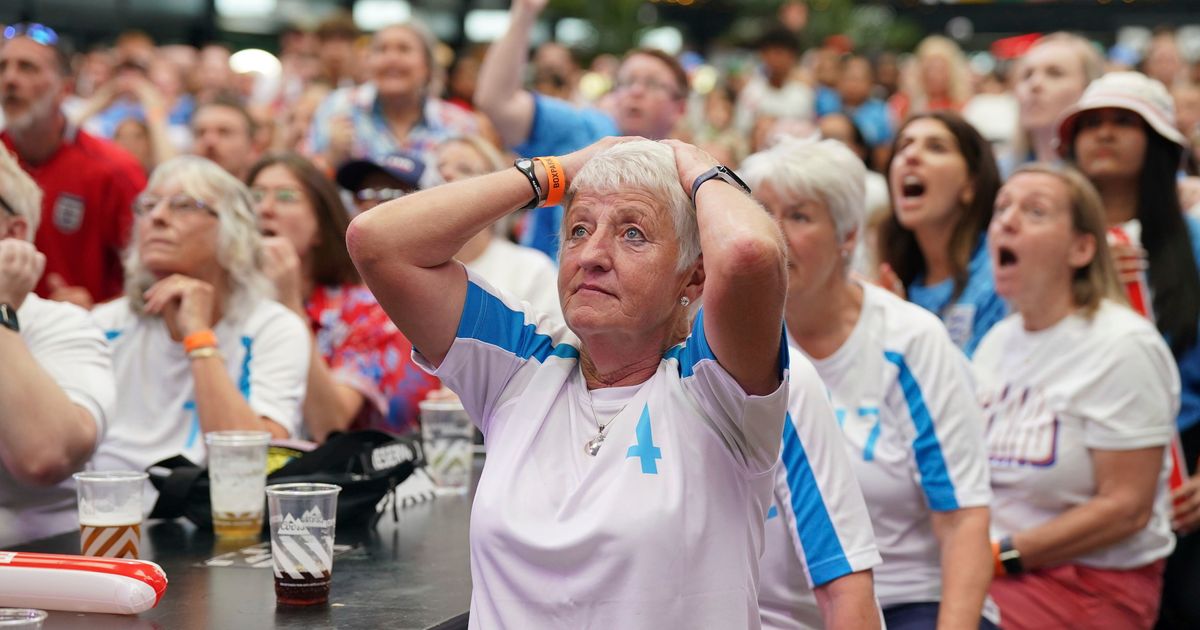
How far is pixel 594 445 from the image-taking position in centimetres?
200

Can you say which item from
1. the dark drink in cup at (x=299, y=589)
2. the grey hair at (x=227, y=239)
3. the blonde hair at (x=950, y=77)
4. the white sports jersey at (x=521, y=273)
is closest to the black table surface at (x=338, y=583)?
the dark drink in cup at (x=299, y=589)

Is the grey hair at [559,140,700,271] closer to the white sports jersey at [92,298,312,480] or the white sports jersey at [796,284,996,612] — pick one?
the white sports jersey at [796,284,996,612]

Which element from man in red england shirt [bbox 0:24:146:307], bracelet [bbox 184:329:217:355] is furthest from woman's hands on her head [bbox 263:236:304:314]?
man in red england shirt [bbox 0:24:146:307]

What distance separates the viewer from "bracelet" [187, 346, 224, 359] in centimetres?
328

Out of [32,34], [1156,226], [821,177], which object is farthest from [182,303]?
[1156,226]

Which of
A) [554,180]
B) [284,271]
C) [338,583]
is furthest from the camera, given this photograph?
[284,271]

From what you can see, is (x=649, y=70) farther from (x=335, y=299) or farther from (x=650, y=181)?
(x=650, y=181)

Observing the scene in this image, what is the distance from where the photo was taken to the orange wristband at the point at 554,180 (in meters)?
2.11

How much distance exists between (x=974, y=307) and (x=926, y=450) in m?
1.35

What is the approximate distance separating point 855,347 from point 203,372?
5.34 ft

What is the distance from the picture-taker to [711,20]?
2305cm

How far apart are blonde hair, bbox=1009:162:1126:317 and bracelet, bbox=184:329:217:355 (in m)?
2.31

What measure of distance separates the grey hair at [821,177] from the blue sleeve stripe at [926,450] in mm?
345

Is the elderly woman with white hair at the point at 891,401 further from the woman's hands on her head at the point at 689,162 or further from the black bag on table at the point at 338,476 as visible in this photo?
Answer: the black bag on table at the point at 338,476
